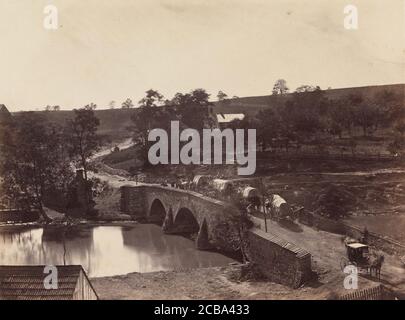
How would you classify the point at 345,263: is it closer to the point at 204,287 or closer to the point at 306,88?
the point at 204,287

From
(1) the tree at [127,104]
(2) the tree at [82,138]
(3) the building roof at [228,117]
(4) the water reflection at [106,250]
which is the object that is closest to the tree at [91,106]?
(1) the tree at [127,104]

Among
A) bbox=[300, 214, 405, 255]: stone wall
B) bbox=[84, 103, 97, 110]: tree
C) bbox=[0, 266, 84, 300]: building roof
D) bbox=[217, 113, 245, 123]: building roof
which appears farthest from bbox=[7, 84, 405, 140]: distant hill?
bbox=[0, 266, 84, 300]: building roof

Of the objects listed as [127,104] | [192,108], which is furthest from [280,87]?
[127,104]

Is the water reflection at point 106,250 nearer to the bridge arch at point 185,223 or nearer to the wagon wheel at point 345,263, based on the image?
the bridge arch at point 185,223

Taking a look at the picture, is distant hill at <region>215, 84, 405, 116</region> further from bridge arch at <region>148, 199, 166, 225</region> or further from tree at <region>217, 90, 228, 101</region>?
bridge arch at <region>148, 199, 166, 225</region>
